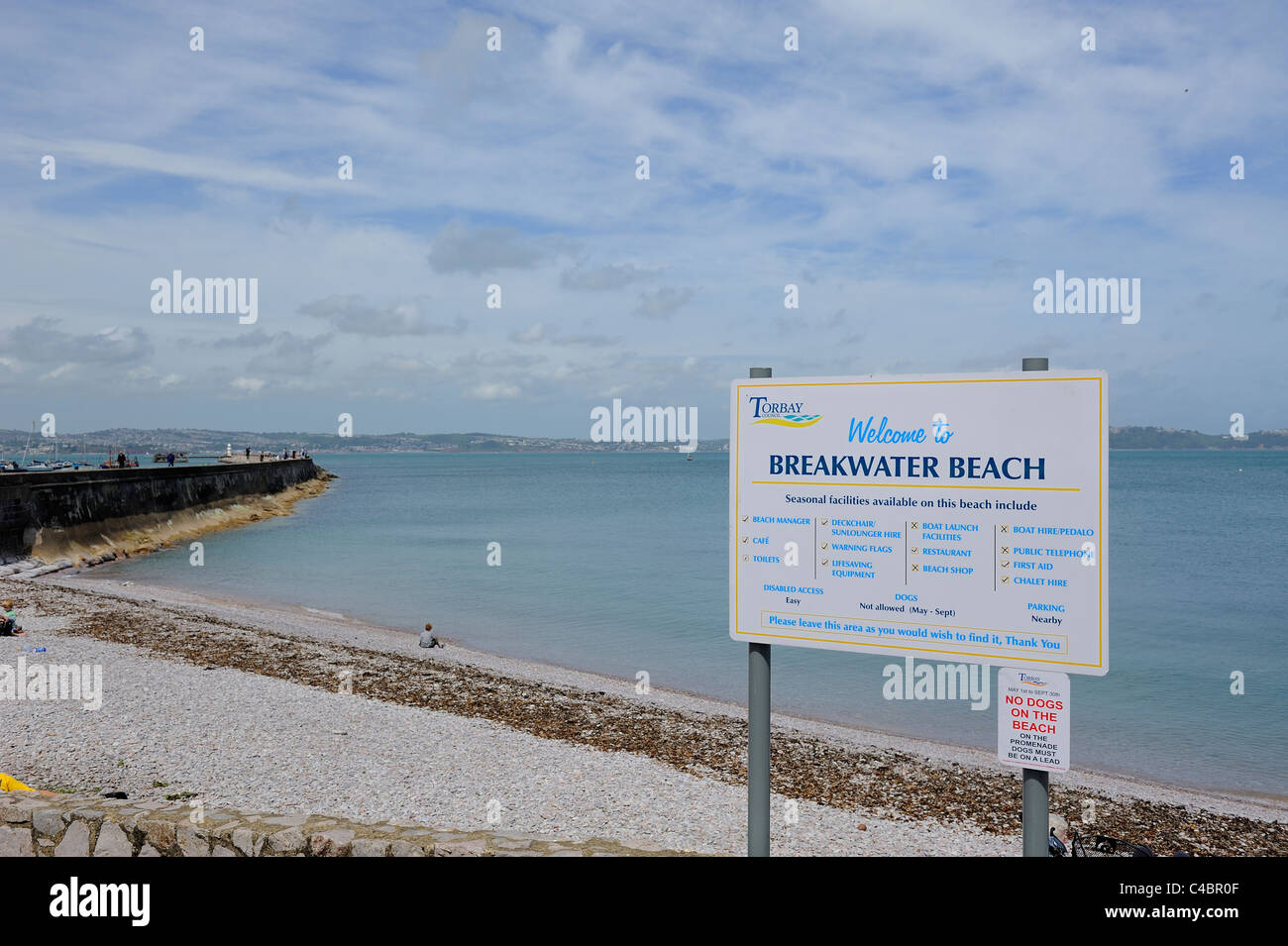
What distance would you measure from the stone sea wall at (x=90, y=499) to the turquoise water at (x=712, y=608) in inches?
122

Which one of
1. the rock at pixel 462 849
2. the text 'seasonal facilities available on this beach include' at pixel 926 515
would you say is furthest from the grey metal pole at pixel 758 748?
the rock at pixel 462 849

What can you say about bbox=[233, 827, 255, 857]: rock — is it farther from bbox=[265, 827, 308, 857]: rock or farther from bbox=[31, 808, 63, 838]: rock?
bbox=[31, 808, 63, 838]: rock

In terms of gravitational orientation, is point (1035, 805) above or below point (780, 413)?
below

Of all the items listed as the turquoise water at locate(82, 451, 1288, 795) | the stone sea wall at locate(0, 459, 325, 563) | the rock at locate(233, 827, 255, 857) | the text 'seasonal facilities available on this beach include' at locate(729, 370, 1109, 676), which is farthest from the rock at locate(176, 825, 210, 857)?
the stone sea wall at locate(0, 459, 325, 563)

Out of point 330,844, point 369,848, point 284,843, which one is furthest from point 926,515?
point 284,843

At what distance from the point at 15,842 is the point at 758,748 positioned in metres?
4.80

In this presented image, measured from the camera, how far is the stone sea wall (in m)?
33.9

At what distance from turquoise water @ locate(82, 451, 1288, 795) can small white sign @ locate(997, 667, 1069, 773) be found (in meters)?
11.4

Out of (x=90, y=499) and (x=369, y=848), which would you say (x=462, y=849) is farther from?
(x=90, y=499)

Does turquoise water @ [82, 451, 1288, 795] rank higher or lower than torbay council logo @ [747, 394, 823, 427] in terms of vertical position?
lower

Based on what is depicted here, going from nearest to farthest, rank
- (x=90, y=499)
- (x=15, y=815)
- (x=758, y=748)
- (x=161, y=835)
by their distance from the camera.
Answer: (x=758, y=748) < (x=161, y=835) < (x=15, y=815) < (x=90, y=499)

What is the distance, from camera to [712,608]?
96.9 feet

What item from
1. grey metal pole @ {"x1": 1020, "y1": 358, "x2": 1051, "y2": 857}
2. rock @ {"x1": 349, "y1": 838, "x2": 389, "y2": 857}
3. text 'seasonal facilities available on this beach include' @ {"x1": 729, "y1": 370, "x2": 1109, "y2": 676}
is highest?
text 'seasonal facilities available on this beach include' @ {"x1": 729, "y1": 370, "x2": 1109, "y2": 676}

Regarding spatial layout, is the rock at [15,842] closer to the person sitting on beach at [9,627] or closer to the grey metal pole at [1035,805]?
the grey metal pole at [1035,805]
